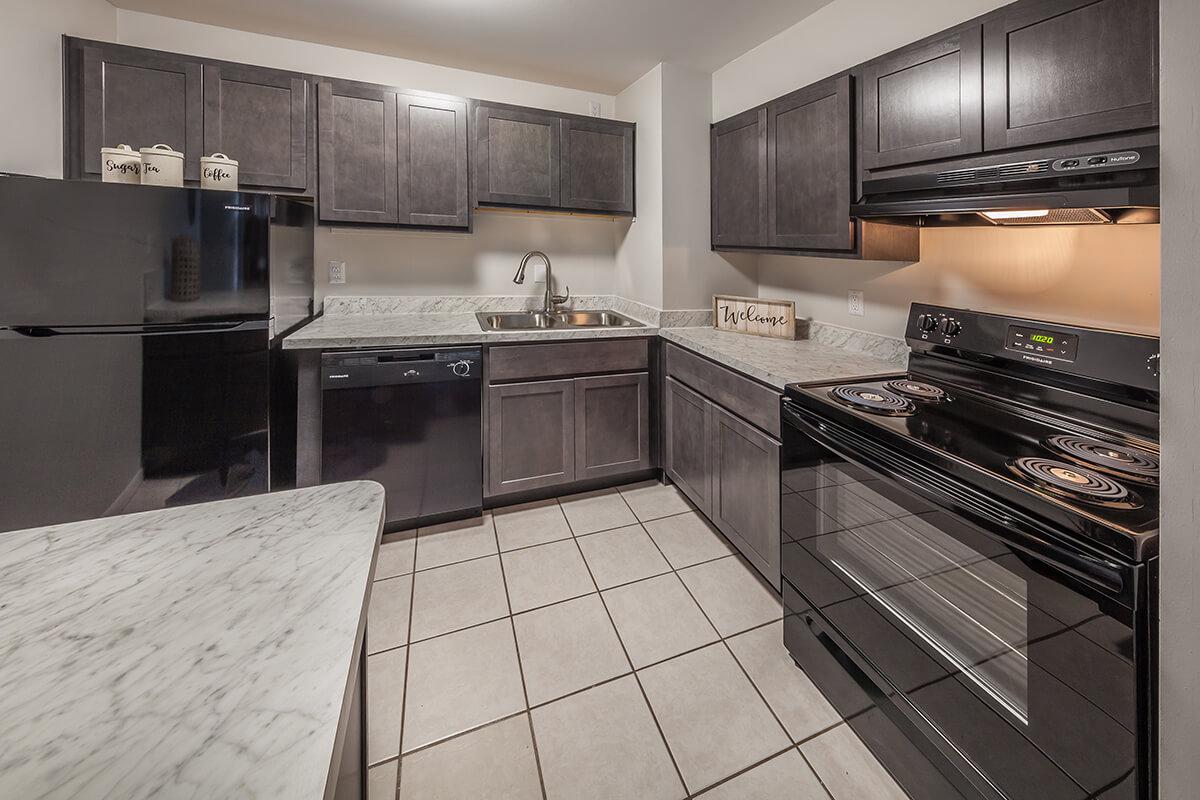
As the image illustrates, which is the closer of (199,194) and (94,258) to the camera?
(94,258)

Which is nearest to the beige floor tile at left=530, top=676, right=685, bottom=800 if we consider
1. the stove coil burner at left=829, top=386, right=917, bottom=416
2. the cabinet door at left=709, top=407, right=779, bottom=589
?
the cabinet door at left=709, top=407, right=779, bottom=589

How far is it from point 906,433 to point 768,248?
4.85 feet

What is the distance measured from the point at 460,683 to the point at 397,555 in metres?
0.91

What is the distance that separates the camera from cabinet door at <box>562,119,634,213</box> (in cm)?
307

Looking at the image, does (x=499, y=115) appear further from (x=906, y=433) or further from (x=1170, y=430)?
(x=1170, y=430)

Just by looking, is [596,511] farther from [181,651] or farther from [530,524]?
[181,651]

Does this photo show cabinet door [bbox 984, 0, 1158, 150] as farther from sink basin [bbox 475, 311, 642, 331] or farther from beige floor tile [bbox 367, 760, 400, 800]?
beige floor tile [bbox 367, 760, 400, 800]

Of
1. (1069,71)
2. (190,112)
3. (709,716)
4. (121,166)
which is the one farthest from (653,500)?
(190,112)

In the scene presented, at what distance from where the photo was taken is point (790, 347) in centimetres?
250

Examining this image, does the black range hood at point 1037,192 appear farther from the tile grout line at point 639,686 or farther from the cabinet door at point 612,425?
the tile grout line at point 639,686

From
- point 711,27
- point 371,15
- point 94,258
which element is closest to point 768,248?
point 711,27

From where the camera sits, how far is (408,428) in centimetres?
257

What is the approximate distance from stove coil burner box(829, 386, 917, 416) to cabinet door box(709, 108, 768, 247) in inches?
44.9

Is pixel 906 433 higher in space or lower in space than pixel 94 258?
lower
